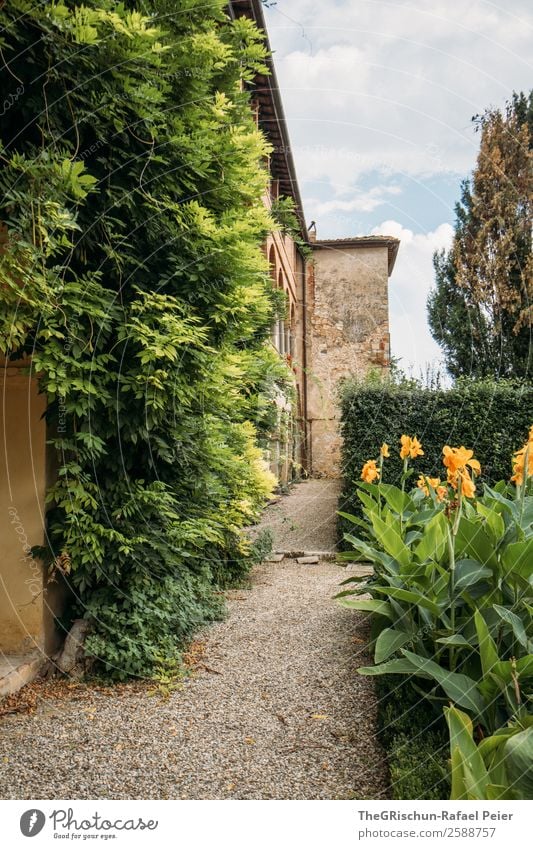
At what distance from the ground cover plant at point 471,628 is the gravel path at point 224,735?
0.54 metres

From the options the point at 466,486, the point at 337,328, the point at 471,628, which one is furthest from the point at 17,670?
the point at 337,328

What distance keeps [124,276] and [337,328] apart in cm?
1225

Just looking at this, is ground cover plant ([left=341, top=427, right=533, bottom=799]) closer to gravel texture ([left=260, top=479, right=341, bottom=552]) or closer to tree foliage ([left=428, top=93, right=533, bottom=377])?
tree foliage ([left=428, top=93, right=533, bottom=377])

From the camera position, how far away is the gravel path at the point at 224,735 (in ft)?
9.37

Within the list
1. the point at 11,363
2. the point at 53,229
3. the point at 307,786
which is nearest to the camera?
the point at 307,786

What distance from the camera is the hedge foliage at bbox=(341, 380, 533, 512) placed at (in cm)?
981

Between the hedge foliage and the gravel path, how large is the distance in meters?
5.34

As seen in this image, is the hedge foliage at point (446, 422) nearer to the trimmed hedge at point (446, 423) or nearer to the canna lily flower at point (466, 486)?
the trimmed hedge at point (446, 423)

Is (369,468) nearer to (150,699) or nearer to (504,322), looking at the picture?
(504,322)

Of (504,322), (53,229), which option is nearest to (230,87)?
(53,229)

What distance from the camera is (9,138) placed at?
3768 mm

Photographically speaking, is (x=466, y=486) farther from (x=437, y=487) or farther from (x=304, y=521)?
(x=304, y=521)

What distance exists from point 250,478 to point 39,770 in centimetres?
433

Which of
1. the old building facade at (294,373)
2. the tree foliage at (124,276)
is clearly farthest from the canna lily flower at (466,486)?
the old building facade at (294,373)
